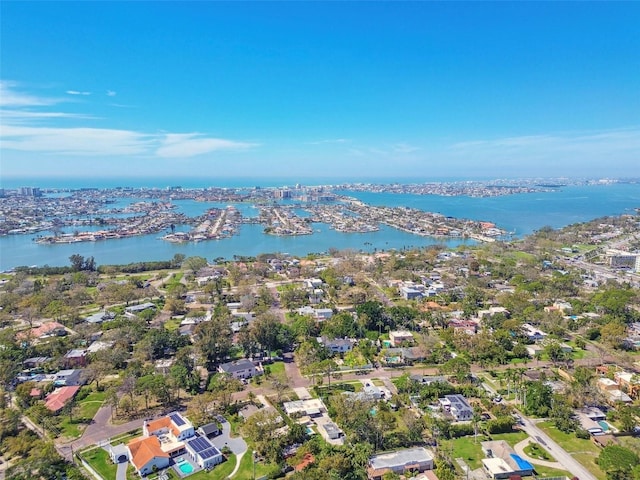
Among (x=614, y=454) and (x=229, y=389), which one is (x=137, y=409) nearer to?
(x=229, y=389)

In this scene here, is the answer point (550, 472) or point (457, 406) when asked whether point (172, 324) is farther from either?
point (550, 472)

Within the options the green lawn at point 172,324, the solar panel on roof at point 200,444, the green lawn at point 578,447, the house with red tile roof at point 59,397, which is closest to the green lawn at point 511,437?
the green lawn at point 578,447

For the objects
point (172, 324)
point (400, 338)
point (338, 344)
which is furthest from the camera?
point (172, 324)

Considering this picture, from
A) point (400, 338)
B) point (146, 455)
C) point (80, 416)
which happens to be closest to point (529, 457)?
point (400, 338)

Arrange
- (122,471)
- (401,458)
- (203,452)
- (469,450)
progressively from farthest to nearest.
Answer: (469,450) → (203,452) → (401,458) → (122,471)

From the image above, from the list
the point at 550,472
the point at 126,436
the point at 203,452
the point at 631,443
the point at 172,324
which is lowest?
the point at 172,324

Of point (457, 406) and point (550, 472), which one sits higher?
point (457, 406)

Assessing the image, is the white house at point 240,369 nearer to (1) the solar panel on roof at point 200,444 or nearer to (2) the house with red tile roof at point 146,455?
(1) the solar panel on roof at point 200,444
